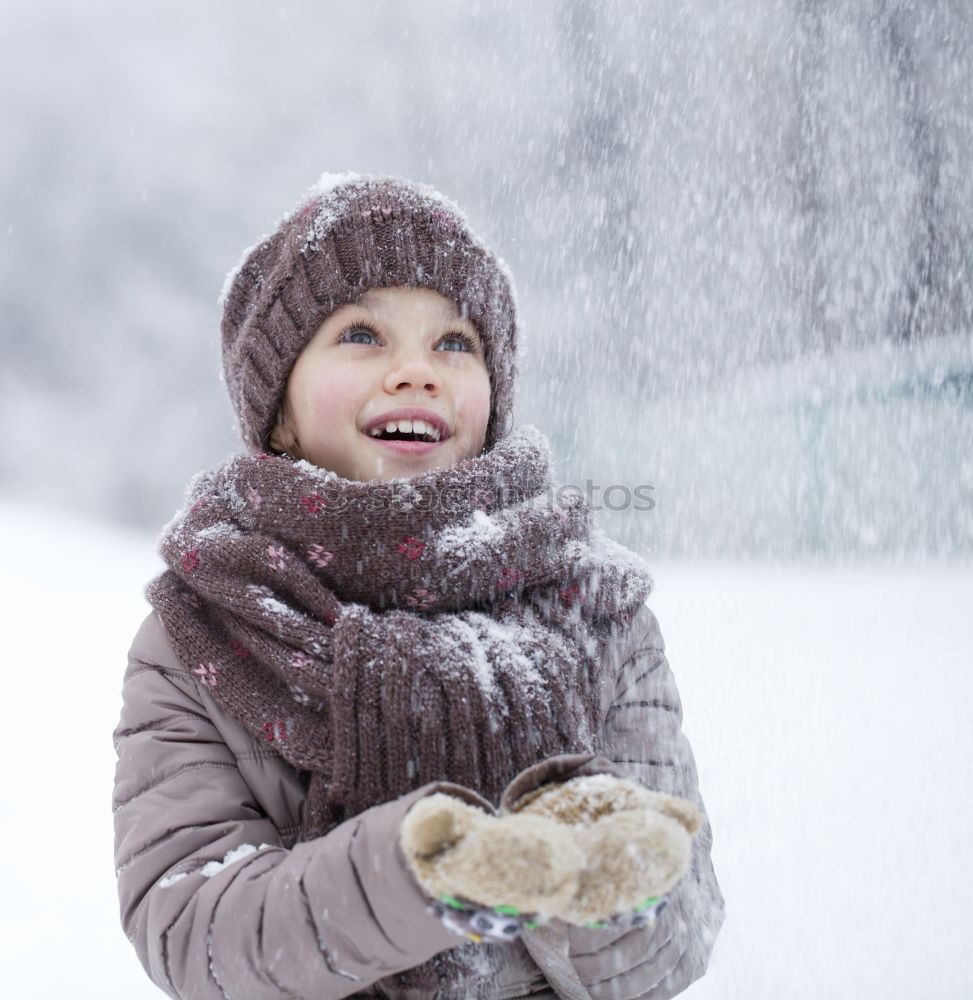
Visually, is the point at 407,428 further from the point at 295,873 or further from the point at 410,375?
the point at 295,873

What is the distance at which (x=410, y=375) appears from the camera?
0.99m

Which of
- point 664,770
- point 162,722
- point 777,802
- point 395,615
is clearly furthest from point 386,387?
point 777,802

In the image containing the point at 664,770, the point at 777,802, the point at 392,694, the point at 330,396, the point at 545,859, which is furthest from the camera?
the point at 777,802

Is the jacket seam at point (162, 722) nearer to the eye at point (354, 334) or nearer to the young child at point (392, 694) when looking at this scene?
the young child at point (392, 694)

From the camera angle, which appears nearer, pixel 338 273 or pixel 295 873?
pixel 295 873

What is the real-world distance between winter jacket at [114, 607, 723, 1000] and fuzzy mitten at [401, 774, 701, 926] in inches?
2.3

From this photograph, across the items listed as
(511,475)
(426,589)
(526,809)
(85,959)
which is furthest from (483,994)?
(85,959)

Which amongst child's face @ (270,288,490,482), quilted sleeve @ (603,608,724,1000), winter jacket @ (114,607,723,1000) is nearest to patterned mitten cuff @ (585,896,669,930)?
winter jacket @ (114,607,723,1000)

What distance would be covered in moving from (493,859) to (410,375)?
25.5 inches

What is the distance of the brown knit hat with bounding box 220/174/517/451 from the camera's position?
A: 3.51ft

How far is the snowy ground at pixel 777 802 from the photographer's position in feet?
6.22

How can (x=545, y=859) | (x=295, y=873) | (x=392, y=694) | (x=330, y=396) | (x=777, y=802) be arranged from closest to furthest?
(x=545, y=859) → (x=295, y=873) → (x=392, y=694) → (x=330, y=396) → (x=777, y=802)

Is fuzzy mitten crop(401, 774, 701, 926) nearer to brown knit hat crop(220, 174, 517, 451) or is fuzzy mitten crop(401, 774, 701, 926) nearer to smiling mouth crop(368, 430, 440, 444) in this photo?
smiling mouth crop(368, 430, 440, 444)

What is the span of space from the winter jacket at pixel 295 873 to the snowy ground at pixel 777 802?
0.47 meters
